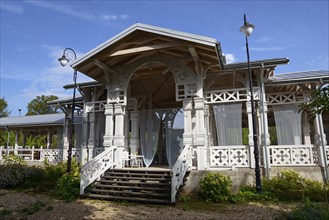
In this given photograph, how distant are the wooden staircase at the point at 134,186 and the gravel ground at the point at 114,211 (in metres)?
0.34

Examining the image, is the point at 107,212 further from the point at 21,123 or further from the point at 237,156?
the point at 21,123

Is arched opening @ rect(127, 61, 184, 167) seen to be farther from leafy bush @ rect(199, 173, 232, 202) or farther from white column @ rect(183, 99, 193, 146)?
leafy bush @ rect(199, 173, 232, 202)

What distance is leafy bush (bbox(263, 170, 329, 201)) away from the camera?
7712 mm

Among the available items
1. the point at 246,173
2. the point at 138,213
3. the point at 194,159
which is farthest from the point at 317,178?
the point at 138,213

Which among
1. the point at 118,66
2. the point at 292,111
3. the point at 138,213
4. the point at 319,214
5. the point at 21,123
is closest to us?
the point at 319,214

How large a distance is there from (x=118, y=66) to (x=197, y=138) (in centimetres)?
459

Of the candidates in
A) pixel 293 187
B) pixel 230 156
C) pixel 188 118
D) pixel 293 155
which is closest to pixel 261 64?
pixel 188 118

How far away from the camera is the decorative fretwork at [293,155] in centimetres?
896

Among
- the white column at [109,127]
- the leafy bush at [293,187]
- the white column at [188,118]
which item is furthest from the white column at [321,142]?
the white column at [109,127]

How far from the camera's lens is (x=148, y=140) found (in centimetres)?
1145

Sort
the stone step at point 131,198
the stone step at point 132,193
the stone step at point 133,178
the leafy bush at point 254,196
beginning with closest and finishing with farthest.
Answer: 1. the stone step at point 131,198
2. the stone step at point 132,193
3. the leafy bush at point 254,196
4. the stone step at point 133,178

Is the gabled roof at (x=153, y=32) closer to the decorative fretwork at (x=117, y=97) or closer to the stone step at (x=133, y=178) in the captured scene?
the decorative fretwork at (x=117, y=97)

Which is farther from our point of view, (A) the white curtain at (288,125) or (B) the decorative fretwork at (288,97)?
(B) the decorative fretwork at (288,97)

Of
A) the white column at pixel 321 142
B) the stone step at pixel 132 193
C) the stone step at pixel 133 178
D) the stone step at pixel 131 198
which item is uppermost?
the white column at pixel 321 142
